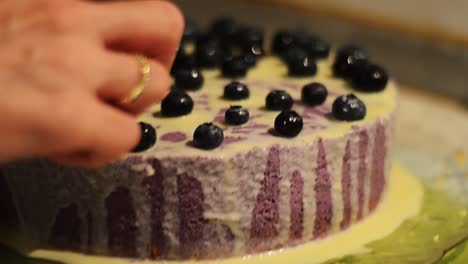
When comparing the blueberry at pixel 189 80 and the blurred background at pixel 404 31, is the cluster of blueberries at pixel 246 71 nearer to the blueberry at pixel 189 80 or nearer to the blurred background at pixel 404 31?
the blueberry at pixel 189 80

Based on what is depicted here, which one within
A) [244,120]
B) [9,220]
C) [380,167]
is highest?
[244,120]

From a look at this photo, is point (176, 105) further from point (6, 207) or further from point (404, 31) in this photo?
point (404, 31)

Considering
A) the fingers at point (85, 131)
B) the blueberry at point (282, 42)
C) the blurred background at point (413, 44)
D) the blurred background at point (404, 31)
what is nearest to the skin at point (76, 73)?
the fingers at point (85, 131)

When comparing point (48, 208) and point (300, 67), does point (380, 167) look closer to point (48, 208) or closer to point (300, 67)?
point (300, 67)

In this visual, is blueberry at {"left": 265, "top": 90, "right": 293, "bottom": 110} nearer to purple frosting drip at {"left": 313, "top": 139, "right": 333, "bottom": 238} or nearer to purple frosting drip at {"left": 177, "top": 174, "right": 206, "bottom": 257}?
purple frosting drip at {"left": 313, "top": 139, "right": 333, "bottom": 238}

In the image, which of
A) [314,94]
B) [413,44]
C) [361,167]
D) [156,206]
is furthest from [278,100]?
[413,44]

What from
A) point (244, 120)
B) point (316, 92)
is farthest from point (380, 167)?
point (244, 120)
